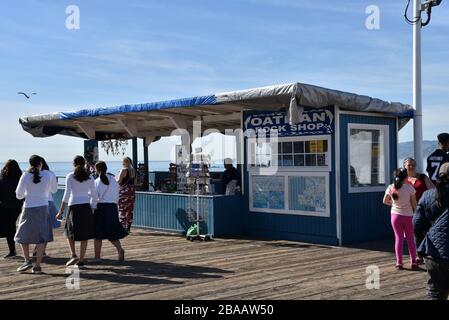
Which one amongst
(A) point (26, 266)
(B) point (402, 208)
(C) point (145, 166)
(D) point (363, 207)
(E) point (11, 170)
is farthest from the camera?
(C) point (145, 166)

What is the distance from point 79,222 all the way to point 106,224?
49 cm

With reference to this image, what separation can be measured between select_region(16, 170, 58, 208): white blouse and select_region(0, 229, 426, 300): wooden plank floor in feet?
3.11

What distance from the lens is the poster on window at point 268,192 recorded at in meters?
10.9

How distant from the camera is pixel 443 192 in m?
4.55

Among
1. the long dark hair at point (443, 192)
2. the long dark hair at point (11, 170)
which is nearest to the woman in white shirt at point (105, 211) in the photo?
the long dark hair at point (11, 170)

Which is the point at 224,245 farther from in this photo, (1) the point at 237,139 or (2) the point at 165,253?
(1) the point at 237,139

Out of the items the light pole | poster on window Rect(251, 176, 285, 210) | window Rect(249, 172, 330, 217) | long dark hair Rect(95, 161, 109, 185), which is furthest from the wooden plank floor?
the light pole

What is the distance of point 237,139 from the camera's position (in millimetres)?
12391

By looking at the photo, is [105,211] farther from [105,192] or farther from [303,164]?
[303,164]

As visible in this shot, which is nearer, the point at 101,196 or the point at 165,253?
the point at 101,196

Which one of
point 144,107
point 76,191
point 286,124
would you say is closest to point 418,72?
point 286,124

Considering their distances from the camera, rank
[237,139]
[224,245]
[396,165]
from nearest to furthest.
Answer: [224,245] < [396,165] < [237,139]

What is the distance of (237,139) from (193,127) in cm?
154
